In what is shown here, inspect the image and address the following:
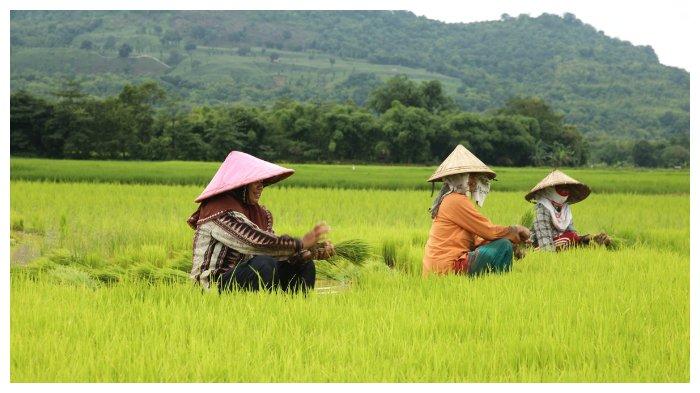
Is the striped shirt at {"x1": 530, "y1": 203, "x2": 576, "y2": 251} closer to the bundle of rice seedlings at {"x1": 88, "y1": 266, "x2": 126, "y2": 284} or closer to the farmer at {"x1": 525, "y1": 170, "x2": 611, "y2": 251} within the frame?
the farmer at {"x1": 525, "y1": 170, "x2": 611, "y2": 251}

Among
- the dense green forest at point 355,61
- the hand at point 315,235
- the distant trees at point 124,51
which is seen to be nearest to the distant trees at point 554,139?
the dense green forest at point 355,61

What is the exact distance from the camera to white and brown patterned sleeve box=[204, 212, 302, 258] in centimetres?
423

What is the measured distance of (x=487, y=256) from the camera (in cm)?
502

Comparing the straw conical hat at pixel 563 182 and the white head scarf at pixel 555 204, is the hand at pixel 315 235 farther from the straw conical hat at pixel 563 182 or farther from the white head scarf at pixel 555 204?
the white head scarf at pixel 555 204

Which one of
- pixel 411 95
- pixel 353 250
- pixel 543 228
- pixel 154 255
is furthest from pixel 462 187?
pixel 411 95

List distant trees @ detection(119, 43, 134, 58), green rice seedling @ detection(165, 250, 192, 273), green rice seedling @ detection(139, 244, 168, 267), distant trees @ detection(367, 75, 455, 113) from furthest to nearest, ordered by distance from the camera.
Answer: distant trees @ detection(119, 43, 134, 58) < distant trees @ detection(367, 75, 455, 113) < green rice seedling @ detection(139, 244, 168, 267) < green rice seedling @ detection(165, 250, 192, 273)

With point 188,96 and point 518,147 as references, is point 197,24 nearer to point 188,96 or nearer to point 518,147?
point 188,96

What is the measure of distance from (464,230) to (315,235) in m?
1.22

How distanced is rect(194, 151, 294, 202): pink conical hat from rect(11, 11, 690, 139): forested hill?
2616 inches

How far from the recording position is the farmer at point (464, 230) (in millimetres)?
4922

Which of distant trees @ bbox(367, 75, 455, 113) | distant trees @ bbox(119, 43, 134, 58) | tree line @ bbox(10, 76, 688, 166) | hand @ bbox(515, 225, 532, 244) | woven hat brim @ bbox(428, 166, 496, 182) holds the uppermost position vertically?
distant trees @ bbox(119, 43, 134, 58)

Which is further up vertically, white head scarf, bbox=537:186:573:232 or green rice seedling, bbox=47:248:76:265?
white head scarf, bbox=537:186:573:232

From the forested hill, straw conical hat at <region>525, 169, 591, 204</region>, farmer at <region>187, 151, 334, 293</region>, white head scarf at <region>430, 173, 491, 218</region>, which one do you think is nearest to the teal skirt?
white head scarf at <region>430, 173, 491, 218</region>

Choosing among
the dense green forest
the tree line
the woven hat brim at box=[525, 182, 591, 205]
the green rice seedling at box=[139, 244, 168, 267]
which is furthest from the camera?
the dense green forest
